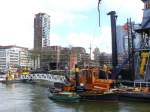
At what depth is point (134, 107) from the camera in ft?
134

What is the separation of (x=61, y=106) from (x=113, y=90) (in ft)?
24.1

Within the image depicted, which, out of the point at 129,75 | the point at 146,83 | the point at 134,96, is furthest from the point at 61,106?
the point at 129,75

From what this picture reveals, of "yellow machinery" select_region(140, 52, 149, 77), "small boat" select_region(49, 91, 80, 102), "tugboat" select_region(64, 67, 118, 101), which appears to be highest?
"yellow machinery" select_region(140, 52, 149, 77)

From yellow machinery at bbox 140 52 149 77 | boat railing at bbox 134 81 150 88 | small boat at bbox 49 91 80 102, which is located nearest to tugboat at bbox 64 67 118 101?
small boat at bbox 49 91 80 102

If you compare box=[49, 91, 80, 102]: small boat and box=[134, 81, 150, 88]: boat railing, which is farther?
box=[134, 81, 150, 88]: boat railing

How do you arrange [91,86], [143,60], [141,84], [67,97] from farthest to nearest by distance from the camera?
[143,60] → [141,84] → [91,86] → [67,97]

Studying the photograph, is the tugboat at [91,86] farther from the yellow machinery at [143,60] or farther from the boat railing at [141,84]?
the yellow machinery at [143,60]

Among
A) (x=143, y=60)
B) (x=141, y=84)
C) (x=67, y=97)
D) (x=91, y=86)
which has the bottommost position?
(x=67, y=97)

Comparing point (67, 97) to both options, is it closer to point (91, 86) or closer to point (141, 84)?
point (91, 86)

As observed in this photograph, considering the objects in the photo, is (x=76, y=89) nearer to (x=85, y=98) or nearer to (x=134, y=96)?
(x=85, y=98)

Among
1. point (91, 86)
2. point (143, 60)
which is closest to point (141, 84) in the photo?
point (143, 60)

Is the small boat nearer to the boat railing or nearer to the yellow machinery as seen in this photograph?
the boat railing

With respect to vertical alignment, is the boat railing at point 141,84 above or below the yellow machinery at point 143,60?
below

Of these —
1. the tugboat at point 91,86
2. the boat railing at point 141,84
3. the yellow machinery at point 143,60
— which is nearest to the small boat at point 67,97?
the tugboat at point 91,86
